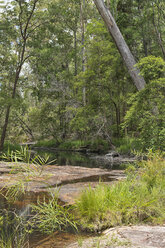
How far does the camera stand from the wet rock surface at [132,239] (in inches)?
84.3

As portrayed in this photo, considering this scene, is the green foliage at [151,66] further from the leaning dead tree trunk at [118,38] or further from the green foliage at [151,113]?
the leaning dead tree trunk at [118,38]

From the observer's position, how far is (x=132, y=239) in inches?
89.8

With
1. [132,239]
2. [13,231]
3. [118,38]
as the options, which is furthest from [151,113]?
[13,231]

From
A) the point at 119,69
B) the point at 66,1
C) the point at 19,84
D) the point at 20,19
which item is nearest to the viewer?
the point at 20,19

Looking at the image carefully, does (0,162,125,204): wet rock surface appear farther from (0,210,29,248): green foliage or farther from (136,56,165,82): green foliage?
(136,56,165,82): green foliage

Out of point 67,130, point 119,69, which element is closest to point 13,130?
point 67,130

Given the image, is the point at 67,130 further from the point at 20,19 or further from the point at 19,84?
the point at 20,19

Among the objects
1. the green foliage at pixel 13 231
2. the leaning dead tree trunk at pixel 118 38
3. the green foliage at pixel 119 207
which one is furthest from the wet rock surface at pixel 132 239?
the leaning dead tree trunk at pixel 118 38

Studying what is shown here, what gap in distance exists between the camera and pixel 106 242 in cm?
225

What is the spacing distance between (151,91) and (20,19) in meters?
11.8

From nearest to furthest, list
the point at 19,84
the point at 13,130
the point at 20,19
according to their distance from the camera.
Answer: the point at 20,19
the point at 19,84
the point at 13,130

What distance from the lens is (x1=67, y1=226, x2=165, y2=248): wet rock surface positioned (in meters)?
2.14

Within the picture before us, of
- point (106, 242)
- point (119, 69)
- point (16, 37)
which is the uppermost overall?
point (16, 37)

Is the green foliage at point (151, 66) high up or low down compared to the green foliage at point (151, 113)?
up
